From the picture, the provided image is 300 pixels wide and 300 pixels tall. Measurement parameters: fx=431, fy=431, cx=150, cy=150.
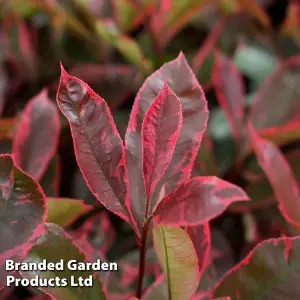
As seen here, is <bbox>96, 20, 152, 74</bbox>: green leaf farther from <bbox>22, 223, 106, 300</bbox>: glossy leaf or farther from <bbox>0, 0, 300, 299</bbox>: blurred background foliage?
<bbox>22, 223, 106, 300</bbox>: glossy leaf

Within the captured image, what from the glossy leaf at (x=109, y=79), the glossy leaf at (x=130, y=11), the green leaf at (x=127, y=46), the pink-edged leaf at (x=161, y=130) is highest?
the glossy leaf at (x=130, y=11)

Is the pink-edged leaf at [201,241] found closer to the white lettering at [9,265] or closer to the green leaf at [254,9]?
the white lettering at [9,265]

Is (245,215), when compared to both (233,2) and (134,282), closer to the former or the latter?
(134,282)

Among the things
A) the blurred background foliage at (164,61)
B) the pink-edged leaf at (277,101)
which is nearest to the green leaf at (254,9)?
the blurred background foliage at (164,61)

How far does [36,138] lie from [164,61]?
0.74 ft

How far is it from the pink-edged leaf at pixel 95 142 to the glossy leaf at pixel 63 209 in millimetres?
117

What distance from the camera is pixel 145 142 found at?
0.30 meters

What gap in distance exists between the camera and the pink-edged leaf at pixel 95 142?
300 millimetres

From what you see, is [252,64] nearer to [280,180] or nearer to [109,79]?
[109,79]

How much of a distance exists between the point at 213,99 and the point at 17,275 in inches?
19.0

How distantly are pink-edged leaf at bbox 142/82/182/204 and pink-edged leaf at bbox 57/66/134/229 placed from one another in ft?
0.09

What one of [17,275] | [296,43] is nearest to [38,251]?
[17,275]

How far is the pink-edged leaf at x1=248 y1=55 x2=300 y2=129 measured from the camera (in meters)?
0.62

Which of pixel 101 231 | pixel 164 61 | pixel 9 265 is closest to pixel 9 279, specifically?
pixel 9 265
